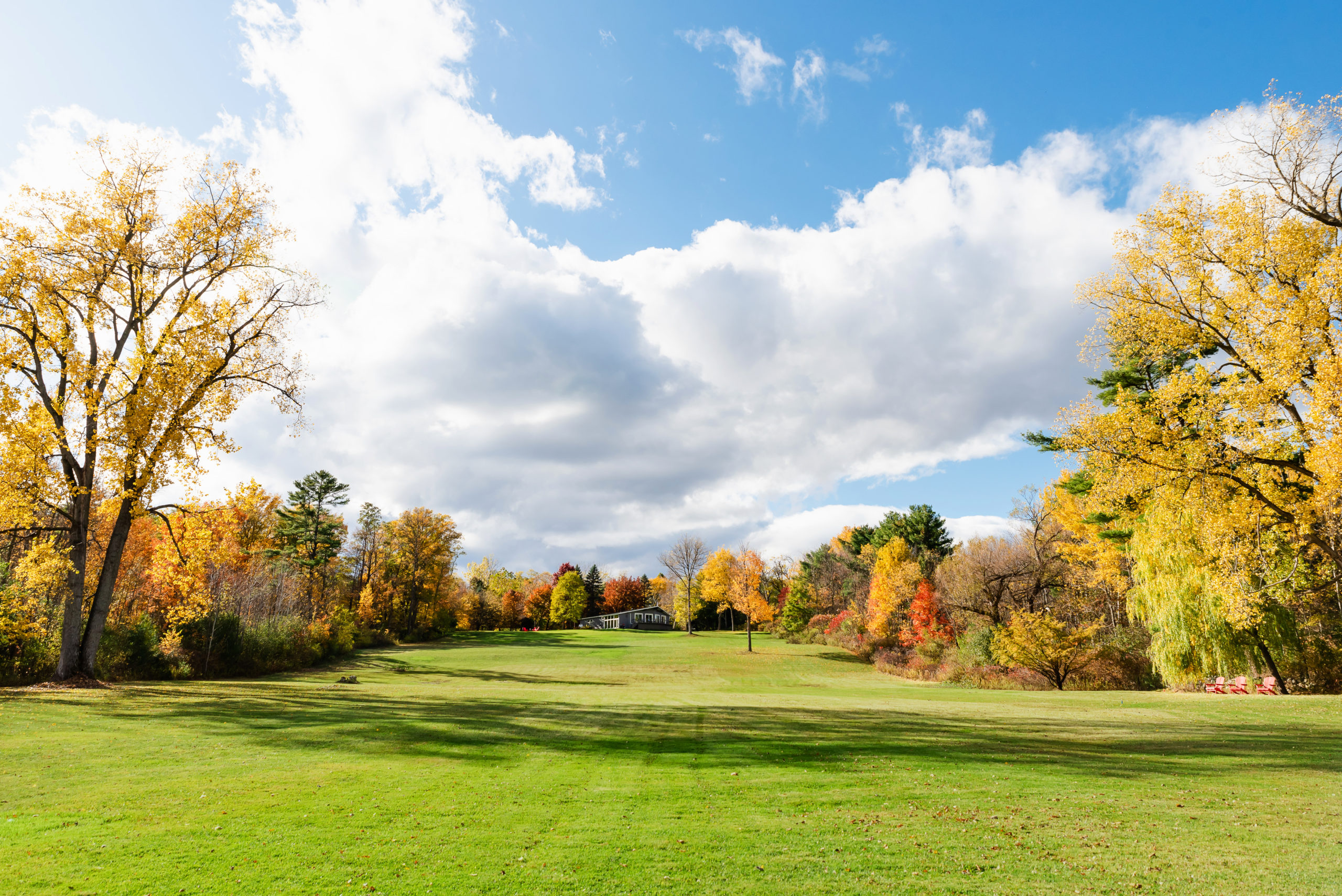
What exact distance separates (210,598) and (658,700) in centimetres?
2470

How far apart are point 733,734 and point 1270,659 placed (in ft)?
77.0

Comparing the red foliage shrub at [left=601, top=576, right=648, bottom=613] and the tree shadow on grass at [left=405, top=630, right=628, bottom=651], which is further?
the red foliage shrub at [left=601, top=576, right=648, bottom=613]

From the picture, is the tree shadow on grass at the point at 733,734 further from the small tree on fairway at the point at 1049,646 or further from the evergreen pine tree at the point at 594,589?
the evergreen pine tree at the point at 594,589

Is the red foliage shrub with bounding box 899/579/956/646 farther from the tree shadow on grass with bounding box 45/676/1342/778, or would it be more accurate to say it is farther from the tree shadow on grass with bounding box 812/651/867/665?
the tree shadow on grass with bounding box 45/676/1342/778

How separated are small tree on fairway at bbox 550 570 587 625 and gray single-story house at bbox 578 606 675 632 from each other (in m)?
8.58

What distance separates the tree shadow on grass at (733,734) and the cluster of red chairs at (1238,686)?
11.0 metres

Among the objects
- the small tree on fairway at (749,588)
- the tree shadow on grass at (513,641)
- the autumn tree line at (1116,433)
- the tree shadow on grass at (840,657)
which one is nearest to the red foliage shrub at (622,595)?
the tree shadow on grass at (513,641)

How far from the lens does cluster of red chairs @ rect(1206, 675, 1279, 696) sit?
23844mm

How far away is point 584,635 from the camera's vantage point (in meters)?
75.0

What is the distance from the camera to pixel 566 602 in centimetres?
9281

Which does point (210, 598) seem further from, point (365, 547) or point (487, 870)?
point (365, 547)

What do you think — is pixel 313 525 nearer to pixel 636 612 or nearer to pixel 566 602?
pixel 566 602

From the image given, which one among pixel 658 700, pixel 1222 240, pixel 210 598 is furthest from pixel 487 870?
pixel 210 598

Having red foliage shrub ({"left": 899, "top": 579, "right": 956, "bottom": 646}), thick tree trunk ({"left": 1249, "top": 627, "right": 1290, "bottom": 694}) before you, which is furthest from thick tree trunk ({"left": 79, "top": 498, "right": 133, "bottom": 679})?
red foliage shrub ({"left": 899, "top": 579, "right": 956, "bottom": 646})
